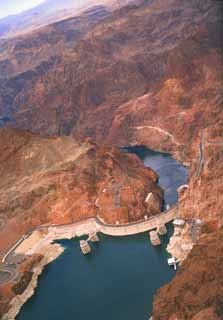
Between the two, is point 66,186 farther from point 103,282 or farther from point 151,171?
point 103,282

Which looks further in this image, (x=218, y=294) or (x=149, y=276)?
(x=149, y=276)

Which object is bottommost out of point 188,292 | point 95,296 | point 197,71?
point 197,71

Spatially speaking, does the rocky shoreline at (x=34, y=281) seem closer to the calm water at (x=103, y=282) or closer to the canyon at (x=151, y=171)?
the calm water at (x=103, y=282)

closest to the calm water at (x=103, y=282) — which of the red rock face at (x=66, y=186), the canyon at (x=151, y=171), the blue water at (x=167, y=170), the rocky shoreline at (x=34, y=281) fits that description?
the rocky shoreline at (x=34, y=281)

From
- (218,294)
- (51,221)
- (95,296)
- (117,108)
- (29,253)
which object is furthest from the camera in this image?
(117,108)

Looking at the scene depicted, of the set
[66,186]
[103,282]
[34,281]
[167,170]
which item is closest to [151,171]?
[167,170]

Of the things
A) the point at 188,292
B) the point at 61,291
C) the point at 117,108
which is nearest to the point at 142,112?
the point at 117,108

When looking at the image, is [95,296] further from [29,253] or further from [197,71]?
[197,71]
